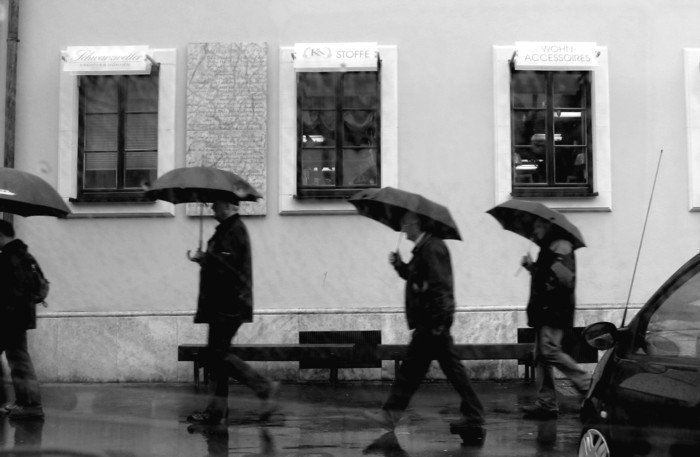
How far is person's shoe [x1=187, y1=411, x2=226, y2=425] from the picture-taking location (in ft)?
24.8

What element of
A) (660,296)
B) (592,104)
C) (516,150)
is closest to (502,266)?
(516,150)

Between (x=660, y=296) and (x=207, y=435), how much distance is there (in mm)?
4217

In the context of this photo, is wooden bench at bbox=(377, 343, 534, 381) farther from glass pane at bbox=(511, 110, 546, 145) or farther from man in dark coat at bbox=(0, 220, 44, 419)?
man in dark coat at bbox=(0, 220, 44, 419)

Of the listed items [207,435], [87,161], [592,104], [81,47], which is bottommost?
[207,435]

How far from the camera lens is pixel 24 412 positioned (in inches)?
312

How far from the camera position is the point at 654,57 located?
1093cm

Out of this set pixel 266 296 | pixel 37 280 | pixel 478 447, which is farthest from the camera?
pixel 266 296

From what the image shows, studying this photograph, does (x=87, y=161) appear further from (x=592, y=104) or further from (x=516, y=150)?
(x=592, y=104)

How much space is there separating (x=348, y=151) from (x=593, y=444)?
704cm

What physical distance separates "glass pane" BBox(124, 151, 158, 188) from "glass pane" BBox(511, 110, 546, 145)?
455 centimetres

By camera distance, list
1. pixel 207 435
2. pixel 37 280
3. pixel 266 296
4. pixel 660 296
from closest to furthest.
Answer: pixel 660 296
pixel 207 435
pixel 37 280
pixel 266 296

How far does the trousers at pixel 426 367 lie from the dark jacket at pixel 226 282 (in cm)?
150

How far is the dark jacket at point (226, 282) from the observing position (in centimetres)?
739

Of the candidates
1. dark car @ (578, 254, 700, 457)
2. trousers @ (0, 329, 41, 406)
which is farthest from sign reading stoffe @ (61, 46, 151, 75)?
dark car @ (578, 254, 700, 457)
